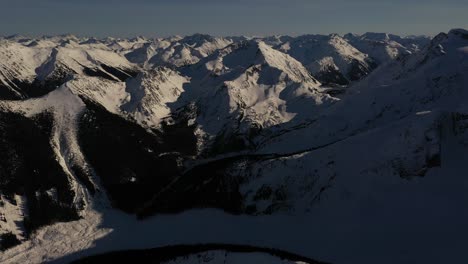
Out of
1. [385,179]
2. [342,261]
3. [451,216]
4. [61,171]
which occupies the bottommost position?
[342,261]

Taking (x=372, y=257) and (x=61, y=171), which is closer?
(x=372, y=257)

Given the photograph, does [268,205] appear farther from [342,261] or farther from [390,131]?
[390,131]

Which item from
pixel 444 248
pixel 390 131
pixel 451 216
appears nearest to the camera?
pixel 444 248

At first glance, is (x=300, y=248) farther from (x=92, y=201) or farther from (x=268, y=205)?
(x=92, y=201)

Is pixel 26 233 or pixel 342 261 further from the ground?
pixel 26 233

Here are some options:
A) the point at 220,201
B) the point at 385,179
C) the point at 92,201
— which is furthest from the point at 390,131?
the point at 92,201

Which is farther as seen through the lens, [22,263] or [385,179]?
[385,179]

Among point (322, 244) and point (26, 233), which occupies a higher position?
point (26, 233)

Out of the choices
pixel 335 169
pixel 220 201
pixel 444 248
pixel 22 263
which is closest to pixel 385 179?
pixel 335 169

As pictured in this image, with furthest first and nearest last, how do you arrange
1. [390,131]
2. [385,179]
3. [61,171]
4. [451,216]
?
[61,171], [390,131], [385,179], [451,216]
